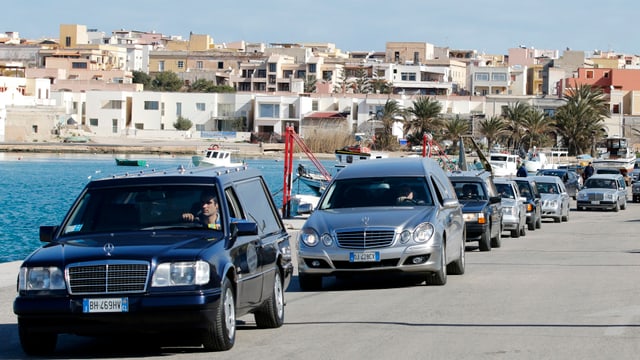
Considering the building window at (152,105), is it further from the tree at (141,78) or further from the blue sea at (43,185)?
the tree at (141,78)

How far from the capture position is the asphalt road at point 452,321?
1163 centimetres

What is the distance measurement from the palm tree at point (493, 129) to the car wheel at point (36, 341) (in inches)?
4407

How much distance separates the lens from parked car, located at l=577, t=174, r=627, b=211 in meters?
51.4

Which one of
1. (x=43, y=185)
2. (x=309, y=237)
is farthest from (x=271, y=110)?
(x=309, y=237)

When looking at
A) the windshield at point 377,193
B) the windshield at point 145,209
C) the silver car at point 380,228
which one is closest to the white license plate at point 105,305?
the windshield at point 145,209

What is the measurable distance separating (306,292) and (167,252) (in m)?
7.03

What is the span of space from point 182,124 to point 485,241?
121047mm

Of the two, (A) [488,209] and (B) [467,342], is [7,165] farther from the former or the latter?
(B) [467,342]

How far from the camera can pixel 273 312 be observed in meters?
13.3

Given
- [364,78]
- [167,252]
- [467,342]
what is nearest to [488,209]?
[467,342]

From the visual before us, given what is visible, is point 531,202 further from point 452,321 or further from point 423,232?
point 452,321

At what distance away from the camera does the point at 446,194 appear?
1961cm

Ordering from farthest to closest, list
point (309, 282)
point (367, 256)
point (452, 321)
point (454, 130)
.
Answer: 1. point (454, 130)
2. point (309, 282)
3. point (367, 256)
4. point (452, 321)

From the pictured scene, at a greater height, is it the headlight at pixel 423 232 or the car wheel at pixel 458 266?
the headlight at pixel 423 232
